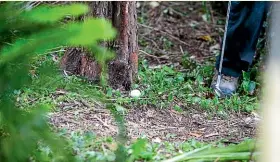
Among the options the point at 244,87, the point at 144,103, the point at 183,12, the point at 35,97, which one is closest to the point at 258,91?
the point at 244,87

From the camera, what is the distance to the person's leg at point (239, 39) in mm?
3248

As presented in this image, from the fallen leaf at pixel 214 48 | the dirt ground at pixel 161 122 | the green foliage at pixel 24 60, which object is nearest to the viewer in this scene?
the green foliage at pixel 24 60

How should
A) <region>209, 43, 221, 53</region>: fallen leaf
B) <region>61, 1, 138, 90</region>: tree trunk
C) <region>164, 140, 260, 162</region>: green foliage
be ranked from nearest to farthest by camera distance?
<region>164, 140, 260, 162</region>: green foliage
<region>61, 1, 138, 90</region>: tree trunk
<region>209, 43, 221, 53</region>: fallen leaf

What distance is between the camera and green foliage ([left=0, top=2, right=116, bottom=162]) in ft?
4.45

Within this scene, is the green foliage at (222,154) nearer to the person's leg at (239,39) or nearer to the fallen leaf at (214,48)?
the person's leg at (239,39)

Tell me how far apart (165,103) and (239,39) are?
701mm

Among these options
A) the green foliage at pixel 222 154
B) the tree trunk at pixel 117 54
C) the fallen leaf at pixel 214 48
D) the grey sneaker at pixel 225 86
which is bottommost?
the fallen leaf at pixel 214 48

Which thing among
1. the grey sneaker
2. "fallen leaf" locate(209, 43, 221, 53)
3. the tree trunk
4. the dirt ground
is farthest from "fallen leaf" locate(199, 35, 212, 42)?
the tree trunk

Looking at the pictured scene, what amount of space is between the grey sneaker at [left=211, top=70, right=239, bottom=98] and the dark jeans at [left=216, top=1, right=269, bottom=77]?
0.03 metres

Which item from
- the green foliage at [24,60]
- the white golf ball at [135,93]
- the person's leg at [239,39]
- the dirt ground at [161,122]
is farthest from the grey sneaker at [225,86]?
the green foliage at [24,60]

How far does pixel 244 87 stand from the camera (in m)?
3.22

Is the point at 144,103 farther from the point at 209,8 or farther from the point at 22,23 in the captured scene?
the point at 209,8

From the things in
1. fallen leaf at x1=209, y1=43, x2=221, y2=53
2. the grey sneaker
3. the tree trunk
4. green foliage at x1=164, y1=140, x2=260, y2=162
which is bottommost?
fallen leaf at x1=209, y1=43, x2=221, y2=53

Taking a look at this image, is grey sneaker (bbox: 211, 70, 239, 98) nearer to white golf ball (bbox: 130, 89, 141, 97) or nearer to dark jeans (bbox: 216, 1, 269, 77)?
dark jeans (bbox: 216, 1, 269, 77)
